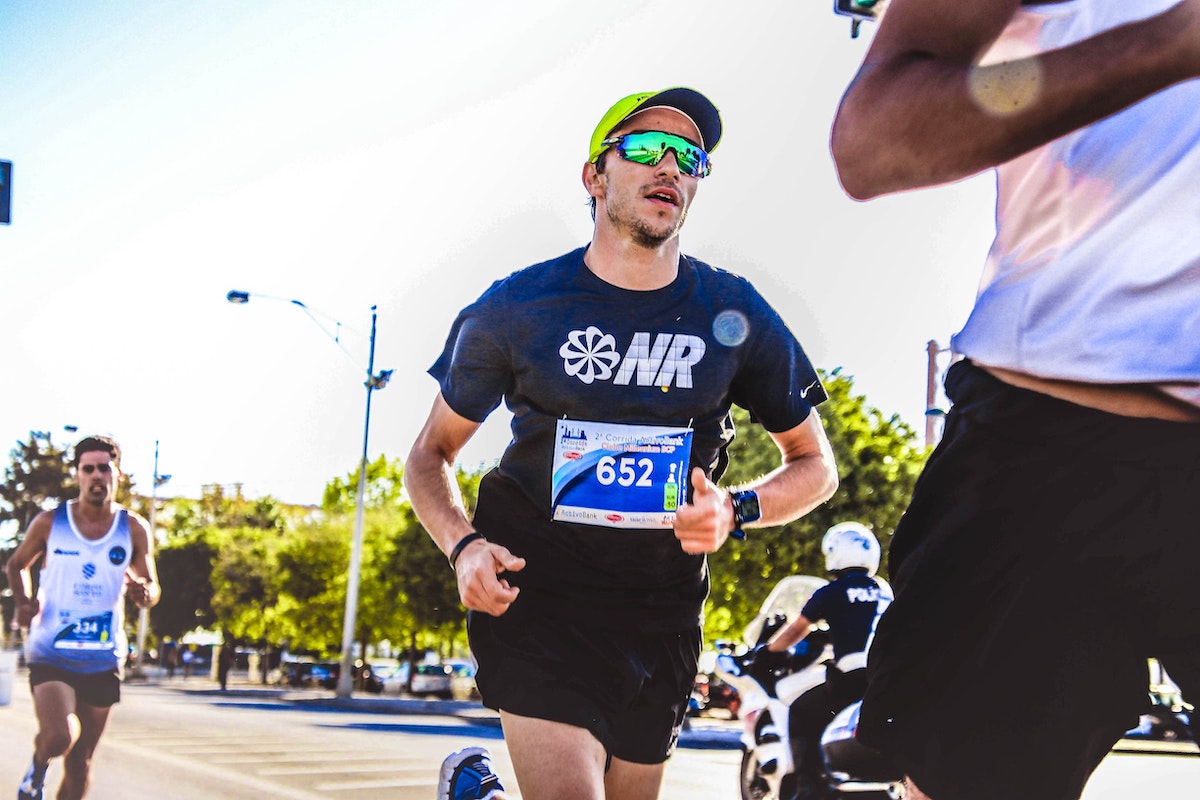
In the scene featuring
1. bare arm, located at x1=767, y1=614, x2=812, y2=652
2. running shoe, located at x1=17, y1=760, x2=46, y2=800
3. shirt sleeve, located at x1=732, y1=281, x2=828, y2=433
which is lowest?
running shoe, located at x1=17, y1=760, x2=46, y2=800

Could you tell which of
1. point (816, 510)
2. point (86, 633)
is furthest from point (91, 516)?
point (816, 510)

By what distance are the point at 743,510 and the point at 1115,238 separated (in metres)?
1.60

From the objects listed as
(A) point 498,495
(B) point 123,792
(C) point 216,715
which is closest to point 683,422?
(A) point 498,495

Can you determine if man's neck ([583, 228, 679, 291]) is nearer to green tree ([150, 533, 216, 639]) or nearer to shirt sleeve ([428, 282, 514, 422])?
shirt sleeve ([428, 282, 514, 422])

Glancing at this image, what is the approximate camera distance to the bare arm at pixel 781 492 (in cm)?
263

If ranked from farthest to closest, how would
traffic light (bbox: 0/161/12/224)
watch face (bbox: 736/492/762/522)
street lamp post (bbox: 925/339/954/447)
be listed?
1. street lamp post (bbox: 925/339/954/447)
2. traffic light (bbox: 0/161/12/224)
3. watch face (bbox: 736/492/762/522)

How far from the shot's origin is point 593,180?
3422 mm

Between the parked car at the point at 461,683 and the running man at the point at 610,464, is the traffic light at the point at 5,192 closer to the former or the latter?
the running man at the point at 610,464

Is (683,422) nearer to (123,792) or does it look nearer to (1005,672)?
(1005,672)

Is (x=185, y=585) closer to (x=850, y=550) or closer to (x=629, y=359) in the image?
(x=850, y=550)

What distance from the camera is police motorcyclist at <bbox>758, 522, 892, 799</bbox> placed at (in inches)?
242

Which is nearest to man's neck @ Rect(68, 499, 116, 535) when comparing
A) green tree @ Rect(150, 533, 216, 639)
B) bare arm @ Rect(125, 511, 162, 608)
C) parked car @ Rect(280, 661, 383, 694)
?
bare arm @ Rect(125, 511, 162, 608)

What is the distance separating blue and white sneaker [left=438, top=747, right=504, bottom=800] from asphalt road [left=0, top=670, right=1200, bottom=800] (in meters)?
6.70

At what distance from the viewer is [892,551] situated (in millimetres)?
1605
